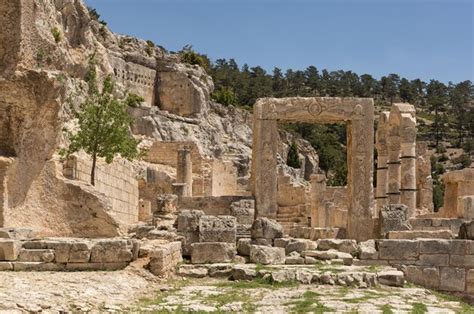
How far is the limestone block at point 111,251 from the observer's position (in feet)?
40.8

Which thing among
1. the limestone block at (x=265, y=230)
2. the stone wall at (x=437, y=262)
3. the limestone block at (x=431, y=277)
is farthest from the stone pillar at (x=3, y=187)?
the limestone block at (x=431, y=277)

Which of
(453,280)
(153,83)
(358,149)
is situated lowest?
(453,280)

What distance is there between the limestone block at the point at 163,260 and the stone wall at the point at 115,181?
664cm

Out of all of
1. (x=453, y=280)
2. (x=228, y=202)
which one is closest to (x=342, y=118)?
(x=228, y=202)

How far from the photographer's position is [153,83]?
72875mm

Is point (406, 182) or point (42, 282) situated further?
point (406, 182)

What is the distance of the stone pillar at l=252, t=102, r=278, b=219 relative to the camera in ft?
74.0

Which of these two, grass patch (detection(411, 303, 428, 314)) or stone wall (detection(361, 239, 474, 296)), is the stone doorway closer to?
stone wall (detection(361, 239, 474, 296))

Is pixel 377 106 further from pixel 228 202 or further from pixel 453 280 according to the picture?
pixel 453 280

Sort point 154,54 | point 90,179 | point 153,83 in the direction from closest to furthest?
1. point 90,179
2. point 153,83
3. point 154,54

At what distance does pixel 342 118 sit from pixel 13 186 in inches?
412

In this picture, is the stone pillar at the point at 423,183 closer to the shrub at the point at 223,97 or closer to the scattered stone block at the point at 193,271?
the scattered stone block at the point at 193,271

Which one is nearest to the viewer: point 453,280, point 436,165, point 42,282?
point 42,282

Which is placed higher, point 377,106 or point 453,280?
point 377,106
